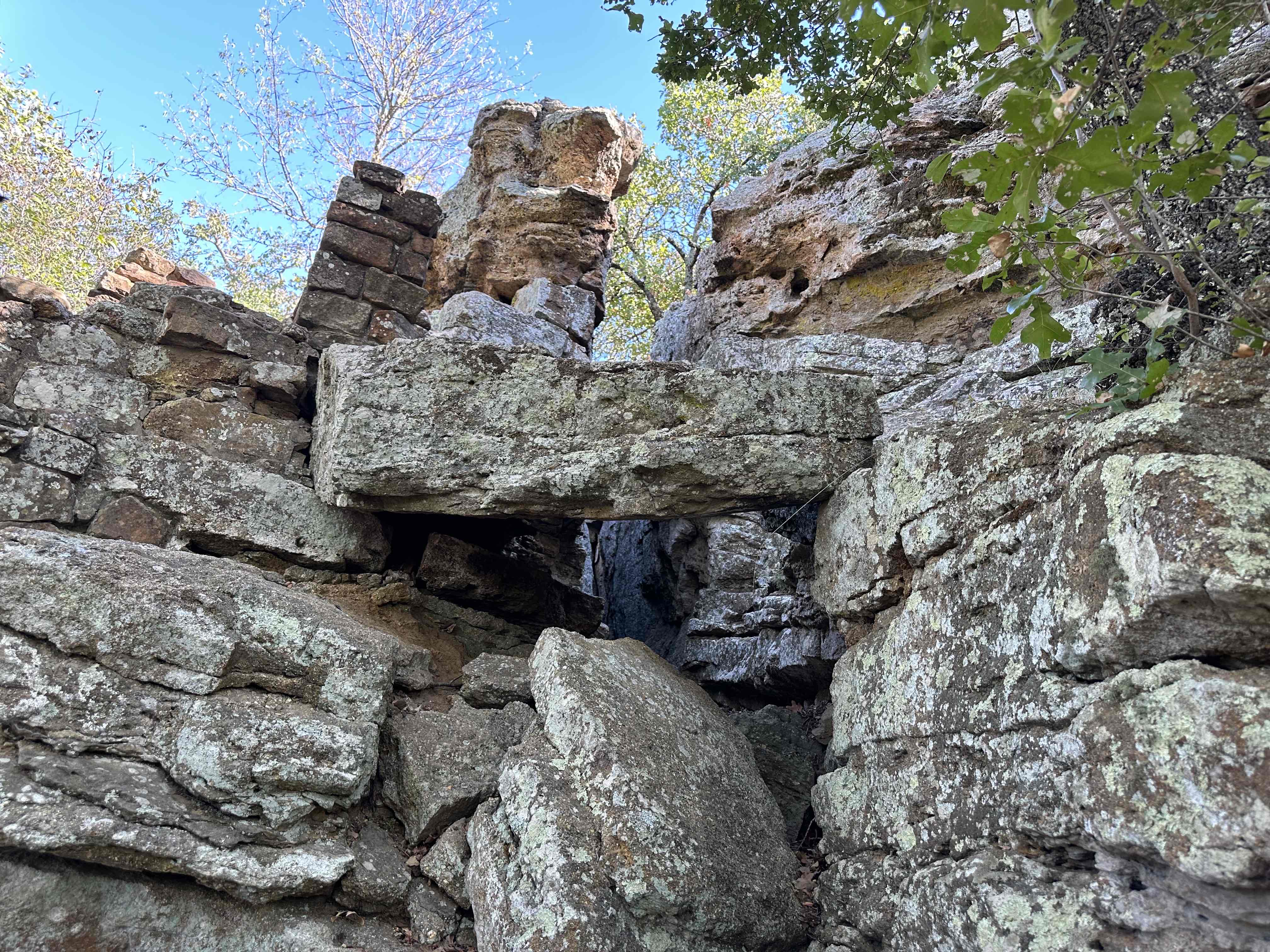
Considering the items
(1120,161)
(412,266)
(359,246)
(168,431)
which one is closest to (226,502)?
(168,431)

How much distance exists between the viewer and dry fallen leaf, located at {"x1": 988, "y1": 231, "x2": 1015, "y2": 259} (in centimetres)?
342

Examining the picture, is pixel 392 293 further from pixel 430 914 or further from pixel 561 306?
pixel 430 914

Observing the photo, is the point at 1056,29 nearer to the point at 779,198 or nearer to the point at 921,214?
the point at 921,214

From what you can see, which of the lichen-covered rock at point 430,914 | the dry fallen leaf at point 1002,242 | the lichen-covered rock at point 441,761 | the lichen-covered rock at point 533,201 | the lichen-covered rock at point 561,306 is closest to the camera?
the dry fallen leaf at point 1002,242

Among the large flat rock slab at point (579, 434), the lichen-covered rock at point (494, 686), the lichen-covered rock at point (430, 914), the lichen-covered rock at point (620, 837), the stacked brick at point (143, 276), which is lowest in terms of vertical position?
the lichen-covered rock at point (430, 914)

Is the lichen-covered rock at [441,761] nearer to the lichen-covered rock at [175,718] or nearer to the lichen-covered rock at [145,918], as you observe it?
the lichen-covered rock at [175,718]

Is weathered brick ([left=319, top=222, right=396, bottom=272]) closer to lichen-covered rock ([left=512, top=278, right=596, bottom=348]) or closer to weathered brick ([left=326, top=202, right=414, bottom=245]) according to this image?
weathered brick ([left=326, top=202, right=414, bottom=245])

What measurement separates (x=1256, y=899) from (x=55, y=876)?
4691mm

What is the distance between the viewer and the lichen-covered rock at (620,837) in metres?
3.63

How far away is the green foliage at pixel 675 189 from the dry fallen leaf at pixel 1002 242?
53.6 ft

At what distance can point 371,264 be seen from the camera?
7.81m

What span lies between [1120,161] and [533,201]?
10002 mm

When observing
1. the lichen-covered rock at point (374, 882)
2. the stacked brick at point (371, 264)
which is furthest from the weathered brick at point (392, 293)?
the lichen-covered rock at point (374, 882)

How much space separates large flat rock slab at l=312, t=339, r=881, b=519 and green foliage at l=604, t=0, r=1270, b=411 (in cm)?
172
